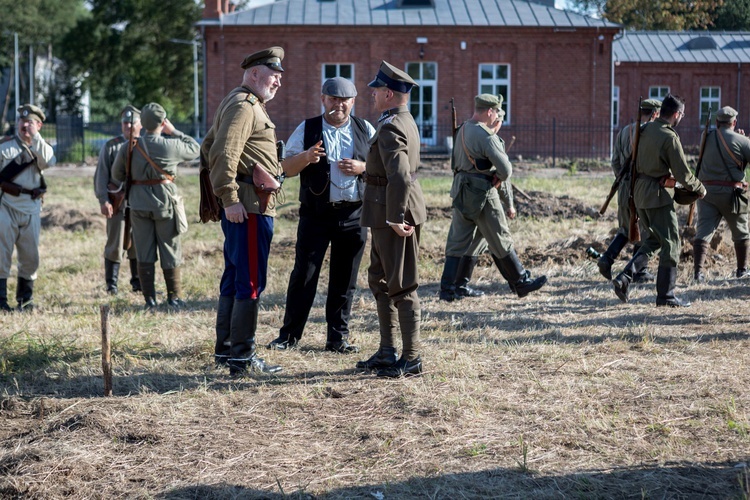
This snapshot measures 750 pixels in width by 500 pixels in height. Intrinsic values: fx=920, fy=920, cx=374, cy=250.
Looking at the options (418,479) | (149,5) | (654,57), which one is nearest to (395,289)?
(418,479)

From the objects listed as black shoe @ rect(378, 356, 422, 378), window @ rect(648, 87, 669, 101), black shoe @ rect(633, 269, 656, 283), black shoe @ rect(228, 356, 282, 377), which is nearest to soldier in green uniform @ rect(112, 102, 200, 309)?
black shoe @ rect(228, 356, 282, 377)

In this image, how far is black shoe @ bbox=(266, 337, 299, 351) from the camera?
23.5ft

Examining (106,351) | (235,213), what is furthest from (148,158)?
(106,351)

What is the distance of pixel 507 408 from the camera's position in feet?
18.2

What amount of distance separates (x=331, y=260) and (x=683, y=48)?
36.3m

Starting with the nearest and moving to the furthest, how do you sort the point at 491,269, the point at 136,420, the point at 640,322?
the point at 136,420 < the point at 640,322 < the point at 491,269

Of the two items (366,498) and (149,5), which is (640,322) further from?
(149,5)

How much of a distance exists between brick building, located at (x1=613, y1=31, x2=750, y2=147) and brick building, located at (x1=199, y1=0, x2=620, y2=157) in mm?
6605

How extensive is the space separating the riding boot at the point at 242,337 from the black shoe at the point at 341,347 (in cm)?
86

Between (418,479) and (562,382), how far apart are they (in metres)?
1.90

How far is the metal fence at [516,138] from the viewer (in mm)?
30141

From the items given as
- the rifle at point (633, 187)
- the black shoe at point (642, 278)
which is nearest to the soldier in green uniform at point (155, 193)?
the rifle at point (633, 187)

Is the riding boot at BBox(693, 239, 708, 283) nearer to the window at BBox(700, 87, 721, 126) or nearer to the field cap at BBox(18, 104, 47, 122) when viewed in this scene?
the field cap at BBox(18, 104, 47, 122)

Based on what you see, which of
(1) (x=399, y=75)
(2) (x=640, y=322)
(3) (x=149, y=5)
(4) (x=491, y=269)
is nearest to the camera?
(1) (x=399, y=75)
